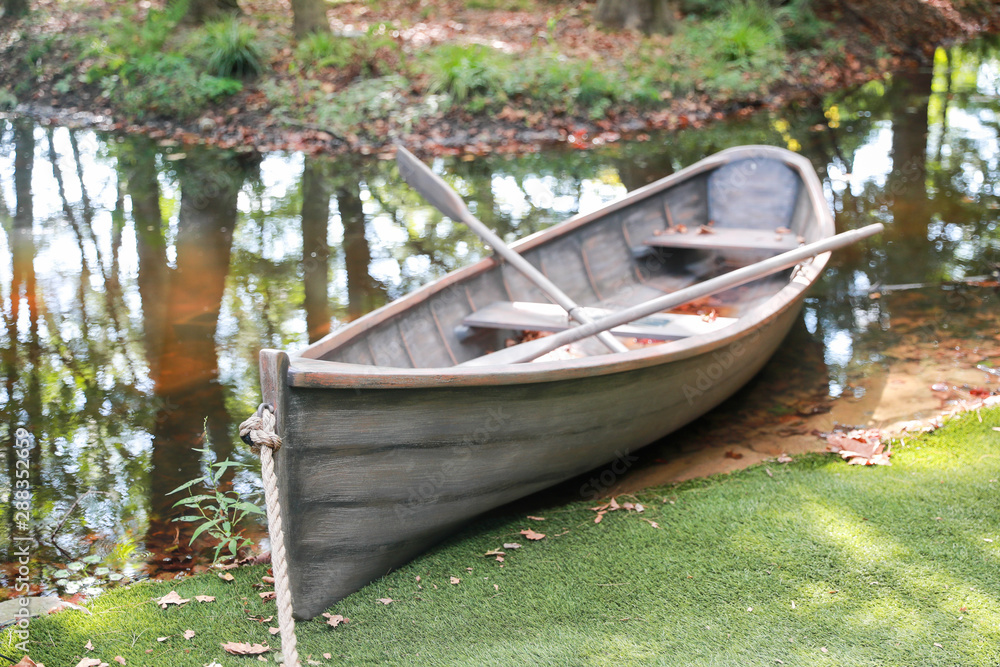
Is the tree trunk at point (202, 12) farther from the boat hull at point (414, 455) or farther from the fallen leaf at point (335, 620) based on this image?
the fallen leaf at point (335, 620)

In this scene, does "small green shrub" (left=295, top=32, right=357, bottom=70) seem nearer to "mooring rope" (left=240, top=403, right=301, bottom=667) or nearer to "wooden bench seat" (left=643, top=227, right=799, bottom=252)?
"wooden bench seat" (left=643, top=227, right=799, bottom=252)

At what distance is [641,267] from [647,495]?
2.36 metres

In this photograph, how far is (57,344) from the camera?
5695 mm

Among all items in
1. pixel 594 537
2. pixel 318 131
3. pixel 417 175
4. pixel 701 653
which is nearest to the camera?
pixel 701 653

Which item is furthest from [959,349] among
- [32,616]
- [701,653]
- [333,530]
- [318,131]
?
[318,131]

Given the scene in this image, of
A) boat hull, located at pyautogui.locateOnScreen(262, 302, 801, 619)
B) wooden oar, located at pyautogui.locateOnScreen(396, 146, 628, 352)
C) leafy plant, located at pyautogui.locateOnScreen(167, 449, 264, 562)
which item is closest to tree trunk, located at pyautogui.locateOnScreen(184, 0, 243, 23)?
wooden oar, located at pyautogui.locateOnScreen(396, 146, 628, 352)

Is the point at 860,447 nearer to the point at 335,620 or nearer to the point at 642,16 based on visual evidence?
the point at 335,620

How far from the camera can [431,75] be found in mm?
11695

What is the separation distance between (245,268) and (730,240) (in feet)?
13.2

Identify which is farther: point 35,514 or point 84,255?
point 84,255

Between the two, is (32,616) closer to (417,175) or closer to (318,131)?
(417,175)

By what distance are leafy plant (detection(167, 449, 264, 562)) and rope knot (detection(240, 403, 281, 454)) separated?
0.57 meters

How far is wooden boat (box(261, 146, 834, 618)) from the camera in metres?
2.90

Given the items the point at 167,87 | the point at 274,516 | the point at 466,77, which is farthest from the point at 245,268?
the point at 167,87
